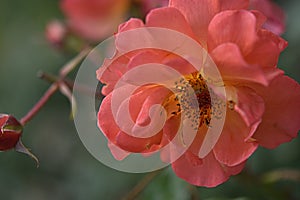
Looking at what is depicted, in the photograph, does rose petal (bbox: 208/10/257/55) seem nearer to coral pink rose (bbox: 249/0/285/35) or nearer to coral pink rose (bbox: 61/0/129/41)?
coral pink rose (bbox: 249/0/285/35)

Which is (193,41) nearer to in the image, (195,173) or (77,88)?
(195,173)

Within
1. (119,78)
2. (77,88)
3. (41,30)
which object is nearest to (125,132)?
(119,78)

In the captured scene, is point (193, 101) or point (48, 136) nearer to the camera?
point (193, 101)

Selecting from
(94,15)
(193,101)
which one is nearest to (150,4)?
(94,15)

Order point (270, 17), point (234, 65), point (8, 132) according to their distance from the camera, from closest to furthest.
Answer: point (234, 65), point (8, 132), point (270, 17)

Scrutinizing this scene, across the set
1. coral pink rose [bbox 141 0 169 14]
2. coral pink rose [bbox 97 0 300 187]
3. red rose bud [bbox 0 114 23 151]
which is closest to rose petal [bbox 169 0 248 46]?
coral pink rose [bbox 97 0 300 187]

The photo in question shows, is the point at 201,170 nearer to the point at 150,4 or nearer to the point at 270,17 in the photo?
the point at 270,17

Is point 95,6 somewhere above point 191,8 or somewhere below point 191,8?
below
